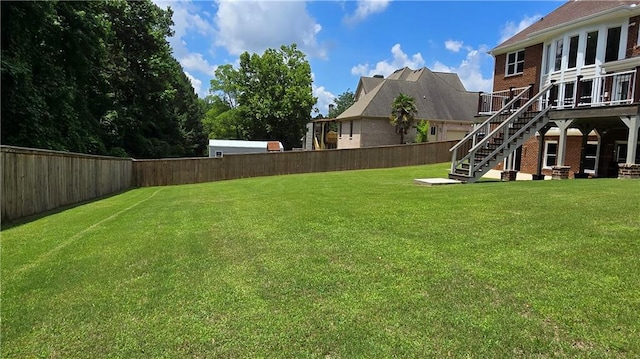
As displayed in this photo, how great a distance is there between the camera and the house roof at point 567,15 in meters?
15.9

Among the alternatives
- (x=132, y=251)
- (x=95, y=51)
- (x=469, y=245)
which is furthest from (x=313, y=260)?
(x=95, y=51)

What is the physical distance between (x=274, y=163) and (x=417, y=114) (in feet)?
53.7

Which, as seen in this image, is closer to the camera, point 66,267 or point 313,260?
point 313,260

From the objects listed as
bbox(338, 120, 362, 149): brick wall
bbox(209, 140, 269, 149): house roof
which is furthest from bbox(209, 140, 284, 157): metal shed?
bbox(338, 120, 362, 149): brick wall

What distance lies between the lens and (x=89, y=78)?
24.1 m

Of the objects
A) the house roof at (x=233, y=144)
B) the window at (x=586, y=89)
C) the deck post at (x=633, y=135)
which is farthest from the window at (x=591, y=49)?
the house roof at (x=233, y=144)

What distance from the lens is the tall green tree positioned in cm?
4512

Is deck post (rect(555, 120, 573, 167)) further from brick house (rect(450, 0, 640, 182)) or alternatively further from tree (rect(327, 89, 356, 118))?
tree (rect(327, 89, 356, 118))

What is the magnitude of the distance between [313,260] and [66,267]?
3228mm

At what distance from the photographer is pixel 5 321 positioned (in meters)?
3.67

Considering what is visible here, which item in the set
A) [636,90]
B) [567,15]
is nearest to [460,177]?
[636,90]

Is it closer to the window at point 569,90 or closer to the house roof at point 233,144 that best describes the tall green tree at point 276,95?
the house roof at point 233,144

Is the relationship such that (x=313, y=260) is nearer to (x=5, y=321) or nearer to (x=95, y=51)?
(x=5, y=321)

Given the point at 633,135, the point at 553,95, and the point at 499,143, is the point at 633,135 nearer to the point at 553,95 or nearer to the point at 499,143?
the point at 499,143
